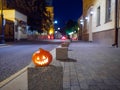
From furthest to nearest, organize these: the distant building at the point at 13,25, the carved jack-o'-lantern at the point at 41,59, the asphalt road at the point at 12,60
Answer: the distant building at the point at 13,25, the asphalt road at the point at 12,60, the carved jack-o'-lantern at the point at 41,59

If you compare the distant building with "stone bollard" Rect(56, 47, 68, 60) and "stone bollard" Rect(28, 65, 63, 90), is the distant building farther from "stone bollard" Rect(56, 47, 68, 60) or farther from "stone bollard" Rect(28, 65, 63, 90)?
"stone bollard" Rect(28, 65, 63, 90)

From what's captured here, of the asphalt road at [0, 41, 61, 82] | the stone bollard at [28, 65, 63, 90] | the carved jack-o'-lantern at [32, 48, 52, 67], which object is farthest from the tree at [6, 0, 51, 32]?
the stone bollard at [28, 65, 63, 90]

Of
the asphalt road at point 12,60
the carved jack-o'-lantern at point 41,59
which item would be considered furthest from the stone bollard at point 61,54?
the carved jack-o'-lantern at point 41,59

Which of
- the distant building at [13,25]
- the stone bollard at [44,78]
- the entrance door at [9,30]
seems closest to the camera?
the stone bollard at [44,78]

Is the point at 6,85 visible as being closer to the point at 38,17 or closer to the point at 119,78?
the point at 119,78

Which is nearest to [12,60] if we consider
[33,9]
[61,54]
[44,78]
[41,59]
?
[61,54]

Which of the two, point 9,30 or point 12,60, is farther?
point 9,30

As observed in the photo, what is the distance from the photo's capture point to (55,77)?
4.86 meters

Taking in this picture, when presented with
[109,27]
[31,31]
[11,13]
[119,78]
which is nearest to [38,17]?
[31,31]

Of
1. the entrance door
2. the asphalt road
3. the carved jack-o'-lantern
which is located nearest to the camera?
the carved jack-o'-lantern

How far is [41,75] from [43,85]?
0.20 m

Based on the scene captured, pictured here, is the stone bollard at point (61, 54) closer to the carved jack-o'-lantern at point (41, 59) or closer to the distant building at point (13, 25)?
the carved jack-o'-lantern at point (41, 59)

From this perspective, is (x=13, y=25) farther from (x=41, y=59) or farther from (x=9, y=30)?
(x=41, y=59)

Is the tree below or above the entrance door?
above
